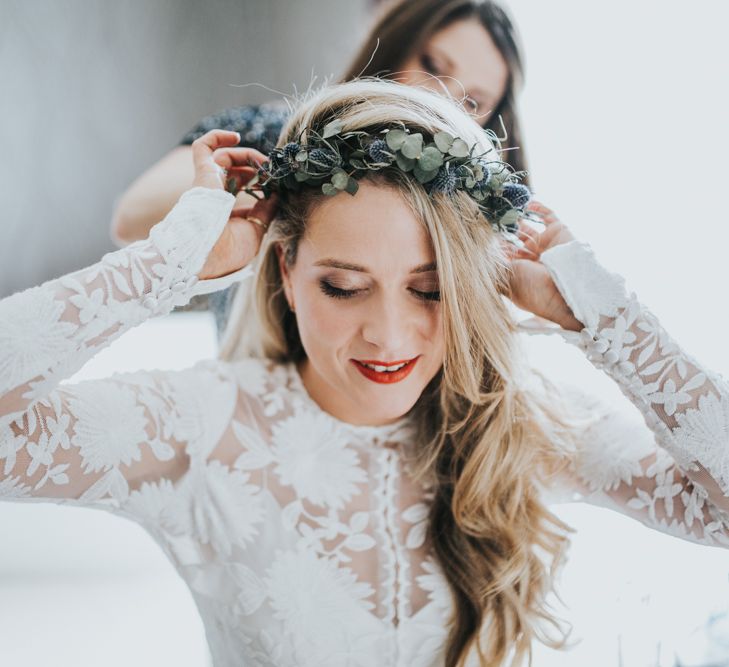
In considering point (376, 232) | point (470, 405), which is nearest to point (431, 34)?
point (376, 232)

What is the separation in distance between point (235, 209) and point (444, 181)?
368 millimetres

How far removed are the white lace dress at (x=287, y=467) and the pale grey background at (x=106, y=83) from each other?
57 centimetres

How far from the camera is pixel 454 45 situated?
1489 millimetres

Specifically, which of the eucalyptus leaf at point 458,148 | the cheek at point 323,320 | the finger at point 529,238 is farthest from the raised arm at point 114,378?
the finger at point 529,238

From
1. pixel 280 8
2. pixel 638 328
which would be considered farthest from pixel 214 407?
pixel 280 8

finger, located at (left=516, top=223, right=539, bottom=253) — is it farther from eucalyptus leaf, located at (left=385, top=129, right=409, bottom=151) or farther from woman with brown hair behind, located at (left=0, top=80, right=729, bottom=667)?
eucalyptus leaf, located at (left=385, top=129, right=409, bottom=151)

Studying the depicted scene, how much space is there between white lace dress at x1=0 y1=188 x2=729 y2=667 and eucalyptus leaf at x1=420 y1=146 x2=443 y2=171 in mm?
235

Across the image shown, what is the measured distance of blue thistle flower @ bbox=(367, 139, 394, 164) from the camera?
1.04 meters

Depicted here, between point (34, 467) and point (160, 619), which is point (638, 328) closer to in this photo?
point (34, 467)

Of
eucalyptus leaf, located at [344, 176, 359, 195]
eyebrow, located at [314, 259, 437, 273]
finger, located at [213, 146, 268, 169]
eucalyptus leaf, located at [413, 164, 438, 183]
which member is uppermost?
finger, located at [213, 146, 268, 169]

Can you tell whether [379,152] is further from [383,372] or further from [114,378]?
[114,378]

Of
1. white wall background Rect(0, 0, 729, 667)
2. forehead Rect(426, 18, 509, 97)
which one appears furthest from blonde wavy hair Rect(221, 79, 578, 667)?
forehead Rect(426, 18, 509, 97)

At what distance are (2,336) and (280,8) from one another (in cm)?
103

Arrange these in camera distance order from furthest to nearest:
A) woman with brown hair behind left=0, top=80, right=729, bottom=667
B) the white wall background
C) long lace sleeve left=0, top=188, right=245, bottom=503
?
the white wall background → woman with brown hair behind left=0, top=80, right=729, bottom=667 → long lace sleeve left=0, top=188, right=245, bottom=503
